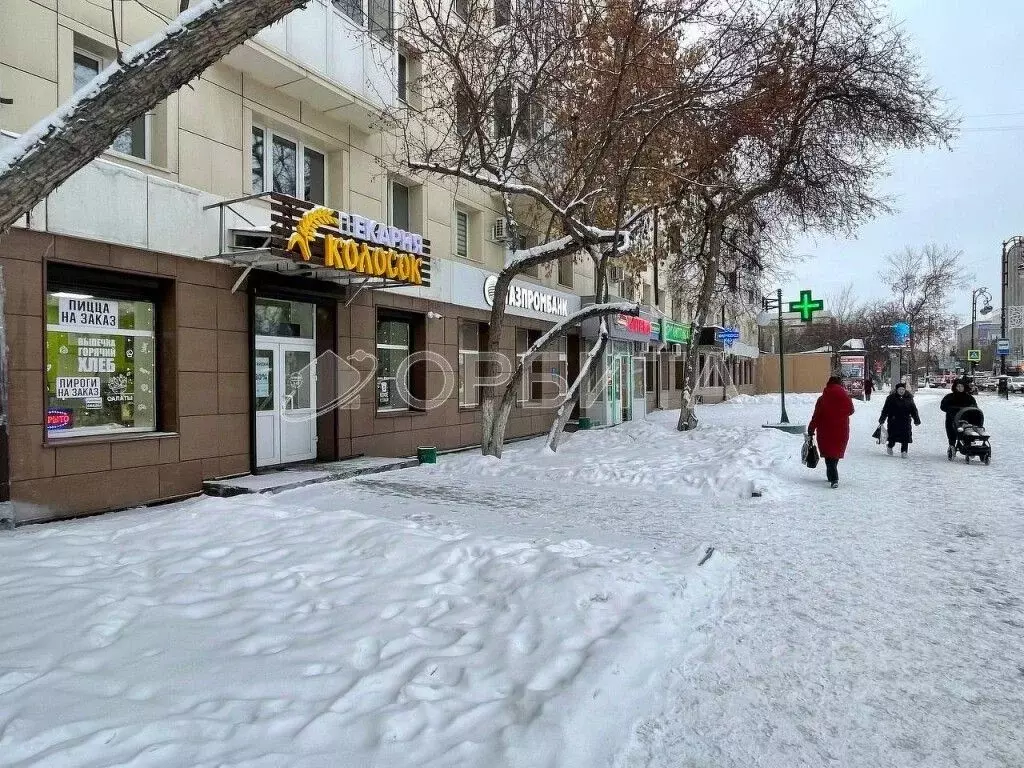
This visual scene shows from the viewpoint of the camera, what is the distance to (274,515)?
6637 millimetres

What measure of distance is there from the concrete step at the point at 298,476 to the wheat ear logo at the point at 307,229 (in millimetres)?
3015

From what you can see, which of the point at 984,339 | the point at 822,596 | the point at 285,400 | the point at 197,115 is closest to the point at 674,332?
the point at 285,400

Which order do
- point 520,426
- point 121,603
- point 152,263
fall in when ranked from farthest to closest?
1. point 520,426
2. point 152,263
3. point 121,603

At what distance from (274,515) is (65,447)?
2.53 meters

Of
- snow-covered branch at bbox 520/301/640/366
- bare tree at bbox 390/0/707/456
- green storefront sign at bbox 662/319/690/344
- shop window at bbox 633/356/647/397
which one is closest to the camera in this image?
bare tree at bbox 390/0/707/456

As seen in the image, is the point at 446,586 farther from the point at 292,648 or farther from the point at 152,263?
the point at 152,263

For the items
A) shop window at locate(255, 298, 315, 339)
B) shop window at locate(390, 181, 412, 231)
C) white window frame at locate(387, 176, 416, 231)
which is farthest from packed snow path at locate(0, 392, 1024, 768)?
shop window at locate(390, 181, 412, 231)

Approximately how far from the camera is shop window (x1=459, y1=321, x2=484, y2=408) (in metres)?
14.3

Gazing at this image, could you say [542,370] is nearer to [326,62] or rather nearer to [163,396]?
[326,62]

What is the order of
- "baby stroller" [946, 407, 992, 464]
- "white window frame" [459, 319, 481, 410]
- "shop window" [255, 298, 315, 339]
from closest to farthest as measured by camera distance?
"shop window" [255, 298, 315, 339] → "baby stroller" [946, 407, 992, 464] → "white window frame" [459, 319, 481, 410]

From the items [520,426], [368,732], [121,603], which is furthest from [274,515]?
[520,426]

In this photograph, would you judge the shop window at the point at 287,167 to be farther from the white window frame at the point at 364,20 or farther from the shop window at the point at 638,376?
the shop window at the point at 638,376

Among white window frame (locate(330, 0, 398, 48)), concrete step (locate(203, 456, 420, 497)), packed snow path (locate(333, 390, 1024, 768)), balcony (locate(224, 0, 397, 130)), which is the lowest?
packed snow path (locate(333, 390, 1024, 768))

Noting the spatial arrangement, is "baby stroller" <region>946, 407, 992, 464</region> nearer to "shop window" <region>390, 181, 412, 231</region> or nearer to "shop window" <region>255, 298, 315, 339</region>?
"shop window" <region>390, 181, 412, 231</region>
